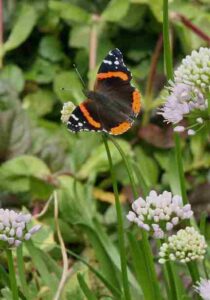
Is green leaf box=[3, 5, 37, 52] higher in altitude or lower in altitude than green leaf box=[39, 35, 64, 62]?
higher

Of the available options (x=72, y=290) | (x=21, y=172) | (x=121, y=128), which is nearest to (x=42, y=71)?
(x=21, y=172)

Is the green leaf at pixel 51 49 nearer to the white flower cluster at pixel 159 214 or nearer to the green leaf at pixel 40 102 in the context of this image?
the green leaf at pixel 40 102

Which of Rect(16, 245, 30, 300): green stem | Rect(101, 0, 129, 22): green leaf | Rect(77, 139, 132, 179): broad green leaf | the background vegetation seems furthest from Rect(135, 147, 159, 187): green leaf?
Rect(16, 245, 30, 300): green stem

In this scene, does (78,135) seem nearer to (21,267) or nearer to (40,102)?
(40,102)

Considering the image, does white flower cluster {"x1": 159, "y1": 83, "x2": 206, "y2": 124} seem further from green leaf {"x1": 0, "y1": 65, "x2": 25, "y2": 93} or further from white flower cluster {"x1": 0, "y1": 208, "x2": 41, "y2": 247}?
green leaf {"x1": 0, "y1": 65, "x2": 25, "y2": 93}

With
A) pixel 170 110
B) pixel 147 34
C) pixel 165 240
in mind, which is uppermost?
pixel 147 34

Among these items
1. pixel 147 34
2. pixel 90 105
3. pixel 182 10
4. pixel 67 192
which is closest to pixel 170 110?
pixel 90 105

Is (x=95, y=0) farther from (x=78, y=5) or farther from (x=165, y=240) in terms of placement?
(x=165, y=240)
